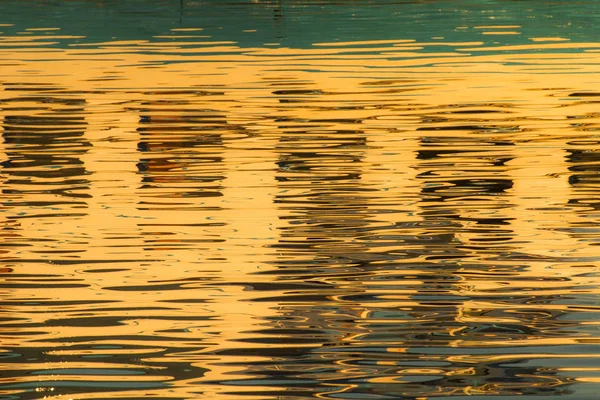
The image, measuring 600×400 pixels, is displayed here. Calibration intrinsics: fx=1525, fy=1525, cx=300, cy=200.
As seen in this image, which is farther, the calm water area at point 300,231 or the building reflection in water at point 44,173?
the building reflection in water at point 44,173

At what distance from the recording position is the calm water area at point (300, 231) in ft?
19.0

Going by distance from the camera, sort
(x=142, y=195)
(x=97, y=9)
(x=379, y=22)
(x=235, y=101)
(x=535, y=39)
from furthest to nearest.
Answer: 1. (x=97, y=9)
2. (x=379, y=22)
3. (x=535, y=39)
4. (x=235, y=101)
5. (x=142, y=195)

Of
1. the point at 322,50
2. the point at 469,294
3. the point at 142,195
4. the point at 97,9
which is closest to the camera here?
the point at 469,294

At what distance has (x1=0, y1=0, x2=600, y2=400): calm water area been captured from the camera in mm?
5789

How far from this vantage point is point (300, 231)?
8.76 m

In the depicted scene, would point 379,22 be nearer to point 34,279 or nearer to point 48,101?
point 48,101

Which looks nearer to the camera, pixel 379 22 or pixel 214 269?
pixel 214 269

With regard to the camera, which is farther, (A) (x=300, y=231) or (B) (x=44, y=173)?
(B) (x=44, y=173)

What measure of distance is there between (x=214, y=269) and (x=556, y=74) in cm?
1191

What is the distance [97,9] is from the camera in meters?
36.9

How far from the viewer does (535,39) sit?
2552 cm

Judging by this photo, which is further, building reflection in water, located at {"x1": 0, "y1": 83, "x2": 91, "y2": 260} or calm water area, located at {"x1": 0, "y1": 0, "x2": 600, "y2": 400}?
building reflection in water, located at {"x1": 0, "y1": 83, "x2": 91, "y2": 260}


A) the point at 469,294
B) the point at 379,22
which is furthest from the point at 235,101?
the point at 379,22

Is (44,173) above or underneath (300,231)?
above
